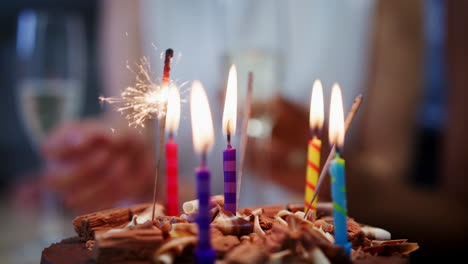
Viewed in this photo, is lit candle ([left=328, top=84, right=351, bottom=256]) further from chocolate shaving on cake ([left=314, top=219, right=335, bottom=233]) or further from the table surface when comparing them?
the table surface

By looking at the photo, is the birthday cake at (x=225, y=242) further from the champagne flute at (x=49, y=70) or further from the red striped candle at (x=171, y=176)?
the champagne flute at (x=49, y=70)

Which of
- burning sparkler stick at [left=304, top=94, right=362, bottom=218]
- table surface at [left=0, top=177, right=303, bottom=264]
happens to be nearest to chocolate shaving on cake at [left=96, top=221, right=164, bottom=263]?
burning sparkler stick at [left=304, top=94, right=362, bottom=218]

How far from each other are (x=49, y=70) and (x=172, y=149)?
0.91 meters

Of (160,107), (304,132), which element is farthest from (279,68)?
(160,107)

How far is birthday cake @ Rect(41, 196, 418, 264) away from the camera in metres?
0.58

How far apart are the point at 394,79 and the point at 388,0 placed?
39 centimetres

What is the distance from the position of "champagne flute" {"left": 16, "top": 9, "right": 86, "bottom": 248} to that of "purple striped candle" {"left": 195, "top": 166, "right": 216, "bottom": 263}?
1.01m

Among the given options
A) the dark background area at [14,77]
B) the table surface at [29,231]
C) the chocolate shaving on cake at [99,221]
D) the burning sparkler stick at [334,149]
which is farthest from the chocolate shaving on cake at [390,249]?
the dark background area at [14,77]

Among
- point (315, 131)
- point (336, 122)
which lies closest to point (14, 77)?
point (315, 131)

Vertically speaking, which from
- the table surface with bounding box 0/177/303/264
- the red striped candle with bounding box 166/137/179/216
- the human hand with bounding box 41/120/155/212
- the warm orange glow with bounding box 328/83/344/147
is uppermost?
the warm orange glow with bounding box 328/83/344/147

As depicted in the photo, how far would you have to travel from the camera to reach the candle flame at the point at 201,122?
0.53 m

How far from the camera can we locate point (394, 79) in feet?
8.14

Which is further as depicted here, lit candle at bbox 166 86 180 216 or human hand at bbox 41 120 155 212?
human hand at bbox 41 120 155 212

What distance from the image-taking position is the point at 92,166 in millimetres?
1576
